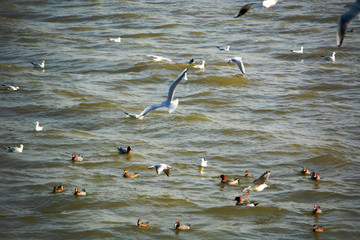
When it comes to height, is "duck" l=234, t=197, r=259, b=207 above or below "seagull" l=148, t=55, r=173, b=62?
below

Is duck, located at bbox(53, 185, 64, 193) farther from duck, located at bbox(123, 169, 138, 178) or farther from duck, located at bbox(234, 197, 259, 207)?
duck, located at bbox(234, 197, 259, 207)

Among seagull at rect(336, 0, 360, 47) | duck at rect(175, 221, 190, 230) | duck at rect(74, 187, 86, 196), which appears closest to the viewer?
seagull at rect(336, 0, 360, 47)

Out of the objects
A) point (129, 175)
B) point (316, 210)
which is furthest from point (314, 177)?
point (129, 175)

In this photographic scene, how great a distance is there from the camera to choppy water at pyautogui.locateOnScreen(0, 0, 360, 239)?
930 centimetres

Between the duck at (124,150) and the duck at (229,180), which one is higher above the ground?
the duck at (124,150)

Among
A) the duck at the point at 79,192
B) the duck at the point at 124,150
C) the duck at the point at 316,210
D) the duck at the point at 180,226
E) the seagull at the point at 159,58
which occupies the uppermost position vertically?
the seagull at the point at 159,58

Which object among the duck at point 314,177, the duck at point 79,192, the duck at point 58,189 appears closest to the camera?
the duck at point 79,192

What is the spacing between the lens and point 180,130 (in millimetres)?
14047

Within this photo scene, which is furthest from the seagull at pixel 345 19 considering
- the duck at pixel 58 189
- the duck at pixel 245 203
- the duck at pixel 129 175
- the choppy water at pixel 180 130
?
the duck at pixel 58 189

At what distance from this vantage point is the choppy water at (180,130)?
9.30 m

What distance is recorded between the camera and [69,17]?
98.8ft

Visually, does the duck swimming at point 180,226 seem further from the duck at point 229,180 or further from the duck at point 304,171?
the duck at point 304,171

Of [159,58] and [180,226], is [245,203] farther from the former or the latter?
[159,58]

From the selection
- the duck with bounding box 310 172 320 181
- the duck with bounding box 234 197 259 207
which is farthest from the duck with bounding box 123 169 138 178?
the duck with bounding box 310 172 320 181
